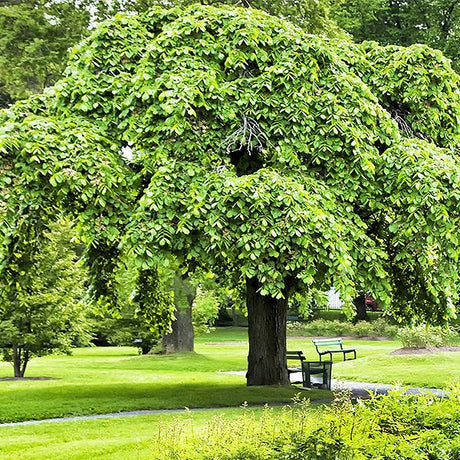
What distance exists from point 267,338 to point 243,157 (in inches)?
155

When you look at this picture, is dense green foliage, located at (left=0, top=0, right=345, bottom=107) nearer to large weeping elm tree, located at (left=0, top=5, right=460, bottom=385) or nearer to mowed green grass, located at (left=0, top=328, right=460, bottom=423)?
large weeping elm tree, located at (left=0, top=5, right=460, bottom=385)

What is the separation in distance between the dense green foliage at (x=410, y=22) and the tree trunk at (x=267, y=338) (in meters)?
17.7

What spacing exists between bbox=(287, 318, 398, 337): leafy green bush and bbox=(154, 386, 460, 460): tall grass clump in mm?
27267

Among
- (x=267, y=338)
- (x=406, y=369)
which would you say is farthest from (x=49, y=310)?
(x=406, y=369)

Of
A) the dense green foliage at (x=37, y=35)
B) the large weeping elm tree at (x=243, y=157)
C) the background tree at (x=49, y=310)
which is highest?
the dense green foliage at (x=37, y=35)

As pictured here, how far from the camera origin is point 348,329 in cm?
3362

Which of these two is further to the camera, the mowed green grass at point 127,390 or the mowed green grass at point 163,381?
the mowed green grass at point 163,381

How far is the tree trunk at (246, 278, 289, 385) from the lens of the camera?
1349 centimetres

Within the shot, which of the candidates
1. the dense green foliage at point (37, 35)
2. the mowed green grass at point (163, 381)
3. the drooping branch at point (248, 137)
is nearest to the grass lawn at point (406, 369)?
the mowed green grass at point (163, 381)

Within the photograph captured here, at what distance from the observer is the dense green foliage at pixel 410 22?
95.8 feet

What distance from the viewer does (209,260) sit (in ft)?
32.3

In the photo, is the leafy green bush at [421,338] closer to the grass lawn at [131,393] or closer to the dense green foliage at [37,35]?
the grass lawn at [131,393]

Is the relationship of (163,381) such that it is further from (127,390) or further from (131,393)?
(131,393)

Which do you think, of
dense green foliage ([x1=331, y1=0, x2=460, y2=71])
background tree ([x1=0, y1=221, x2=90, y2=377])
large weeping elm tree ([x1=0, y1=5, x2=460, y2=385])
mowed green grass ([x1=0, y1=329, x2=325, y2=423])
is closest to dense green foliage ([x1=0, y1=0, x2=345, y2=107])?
background tree ([x1=0, y1=221, x2=90, y2=377])
